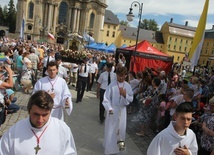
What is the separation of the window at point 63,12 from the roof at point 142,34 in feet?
75.6

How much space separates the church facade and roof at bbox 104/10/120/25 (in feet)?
36.7

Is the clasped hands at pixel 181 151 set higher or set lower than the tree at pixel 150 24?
lower

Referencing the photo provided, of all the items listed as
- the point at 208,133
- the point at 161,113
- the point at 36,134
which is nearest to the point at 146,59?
the point at 161,113

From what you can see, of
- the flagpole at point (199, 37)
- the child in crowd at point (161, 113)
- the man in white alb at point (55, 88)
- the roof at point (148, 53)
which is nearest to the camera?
the man in white alb at point (55, 88)

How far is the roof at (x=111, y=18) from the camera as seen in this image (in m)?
80.6

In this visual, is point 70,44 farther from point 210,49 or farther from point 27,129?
point 27,129

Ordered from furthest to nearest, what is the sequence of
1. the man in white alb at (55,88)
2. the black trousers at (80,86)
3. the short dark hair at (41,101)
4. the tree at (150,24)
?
1. the tree at (150,24)
2. the black trousers at (80,86)
3. the man in white alb at (55,88)
4. the short dark hair at (41,101)

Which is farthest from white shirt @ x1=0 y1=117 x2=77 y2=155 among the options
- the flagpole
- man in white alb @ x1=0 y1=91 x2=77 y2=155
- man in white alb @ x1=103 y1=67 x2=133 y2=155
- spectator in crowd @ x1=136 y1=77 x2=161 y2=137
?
the flagpole

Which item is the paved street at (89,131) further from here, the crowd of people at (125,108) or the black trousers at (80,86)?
the black trousers at (80,86)

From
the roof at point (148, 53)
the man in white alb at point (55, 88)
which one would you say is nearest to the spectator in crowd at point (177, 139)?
the man in white alb at point (55, 88)

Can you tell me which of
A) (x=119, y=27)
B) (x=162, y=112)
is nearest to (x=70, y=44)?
(x=119, y=27)

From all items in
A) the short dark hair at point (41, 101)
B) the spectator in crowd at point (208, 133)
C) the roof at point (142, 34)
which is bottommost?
the spectator in crowd at point (208, 133)

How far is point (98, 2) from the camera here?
6769 cm

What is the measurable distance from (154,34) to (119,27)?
538 inches
